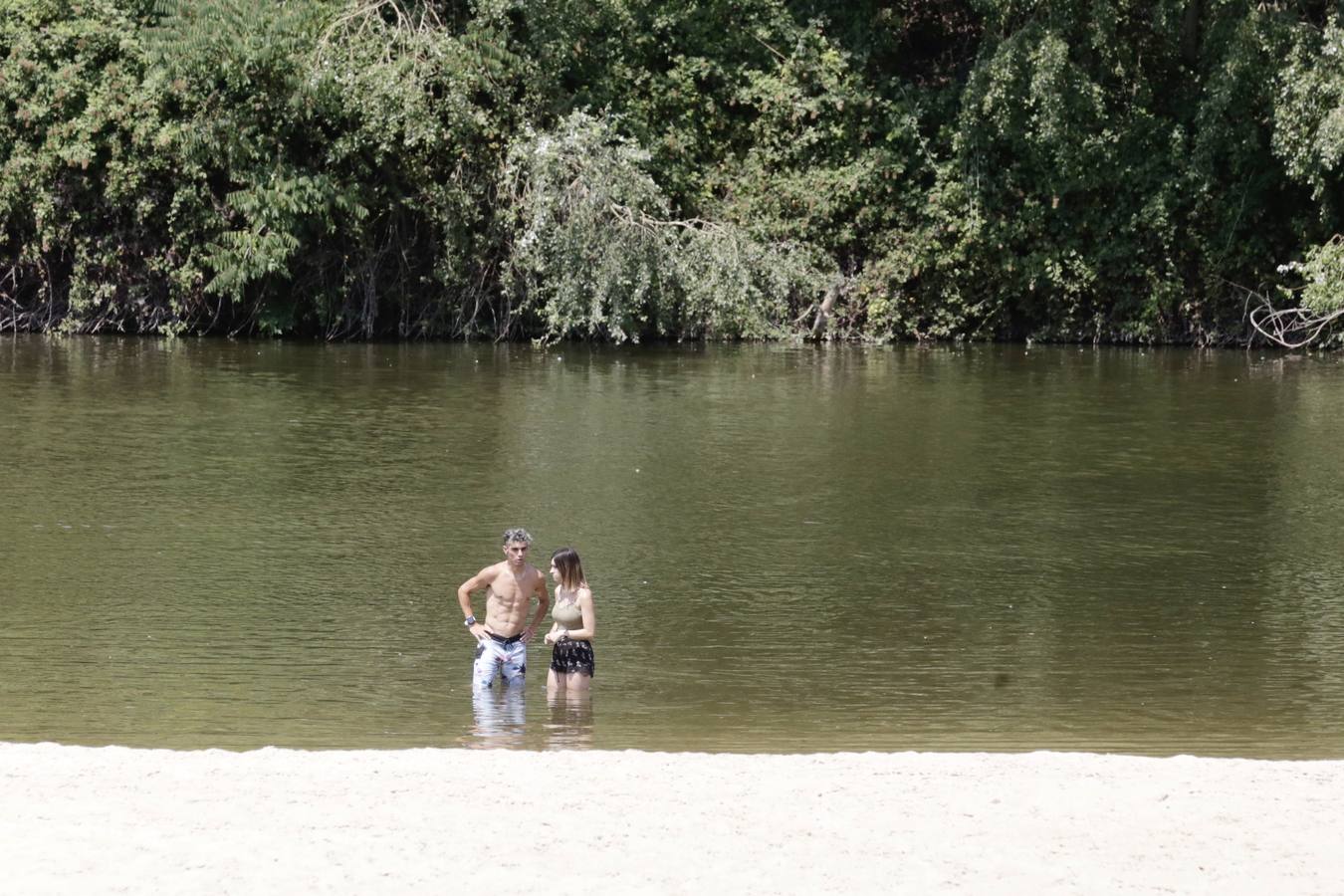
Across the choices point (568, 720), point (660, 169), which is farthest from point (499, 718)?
point (660, 169)

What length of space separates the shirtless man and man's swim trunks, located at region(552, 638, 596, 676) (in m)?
0.22

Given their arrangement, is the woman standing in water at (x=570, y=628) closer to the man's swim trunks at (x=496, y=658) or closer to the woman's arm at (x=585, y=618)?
the woman's arm at (x=585, y=618)

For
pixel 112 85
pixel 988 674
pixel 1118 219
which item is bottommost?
pixel 988 674

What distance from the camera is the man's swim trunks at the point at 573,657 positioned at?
10039mm

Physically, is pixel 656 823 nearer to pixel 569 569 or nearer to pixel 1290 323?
pixel 569 569

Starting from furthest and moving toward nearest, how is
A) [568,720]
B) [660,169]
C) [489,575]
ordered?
1. [660,169]
2. [489,575]
3. [568,720]

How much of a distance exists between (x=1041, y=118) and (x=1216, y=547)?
1632cm

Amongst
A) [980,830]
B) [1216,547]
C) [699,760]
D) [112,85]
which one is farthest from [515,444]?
[112,85]

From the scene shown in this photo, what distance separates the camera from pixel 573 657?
10078 millimetres

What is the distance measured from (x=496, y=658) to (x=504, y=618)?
230 millimetres

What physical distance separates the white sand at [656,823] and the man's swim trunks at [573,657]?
1680mm

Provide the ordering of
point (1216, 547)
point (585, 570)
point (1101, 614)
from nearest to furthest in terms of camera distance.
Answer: point (1101, 614)
point (585, 570)
point (1216, 547)

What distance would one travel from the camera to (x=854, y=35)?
3388cm

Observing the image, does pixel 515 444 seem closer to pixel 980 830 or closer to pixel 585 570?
pixel 585 570
